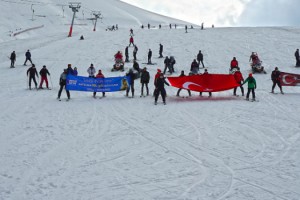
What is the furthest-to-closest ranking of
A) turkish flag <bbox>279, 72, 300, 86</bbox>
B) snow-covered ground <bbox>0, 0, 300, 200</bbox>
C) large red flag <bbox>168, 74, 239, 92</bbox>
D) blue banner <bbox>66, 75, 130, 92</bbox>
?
turkish flag <bbox>279, 72, 300, 86</bbox>
blue banner <bbox>66, 75, 130, 92</bbox>
large red flag <bbox>168, 74, 239, 92</bbox>
snow-covered ground <bbox>0, 0, 300, 200</bbox>

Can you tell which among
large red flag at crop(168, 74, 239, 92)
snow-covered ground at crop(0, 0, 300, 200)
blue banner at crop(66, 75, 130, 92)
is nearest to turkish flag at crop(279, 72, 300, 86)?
snow-covered ground at crop(0, 0, 300, 200)

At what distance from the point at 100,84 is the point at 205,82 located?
16.4 feet

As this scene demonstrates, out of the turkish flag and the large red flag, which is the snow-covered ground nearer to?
the large red flag

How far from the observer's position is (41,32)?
7362cm

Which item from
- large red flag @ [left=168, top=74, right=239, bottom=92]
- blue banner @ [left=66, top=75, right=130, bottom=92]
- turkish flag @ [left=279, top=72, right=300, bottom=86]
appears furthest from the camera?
turkish flag @ [left=279, top=72, right=300, bottom=86]

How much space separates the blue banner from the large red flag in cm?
229

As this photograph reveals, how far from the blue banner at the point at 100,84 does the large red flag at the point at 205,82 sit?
2.29m

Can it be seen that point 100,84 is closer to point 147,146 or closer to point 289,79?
point 147,146

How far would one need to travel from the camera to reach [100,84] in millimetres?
18547

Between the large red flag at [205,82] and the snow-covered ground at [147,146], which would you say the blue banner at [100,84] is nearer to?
the snow-covered ground at [147,146]

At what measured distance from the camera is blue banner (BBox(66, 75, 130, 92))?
1847 centimetres

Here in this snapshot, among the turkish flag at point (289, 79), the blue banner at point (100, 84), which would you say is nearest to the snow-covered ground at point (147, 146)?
the blue banner at point (100, 84)

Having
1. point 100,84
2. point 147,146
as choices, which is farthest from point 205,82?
point 147,146

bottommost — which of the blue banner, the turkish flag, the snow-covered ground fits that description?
the snow-covered ground
